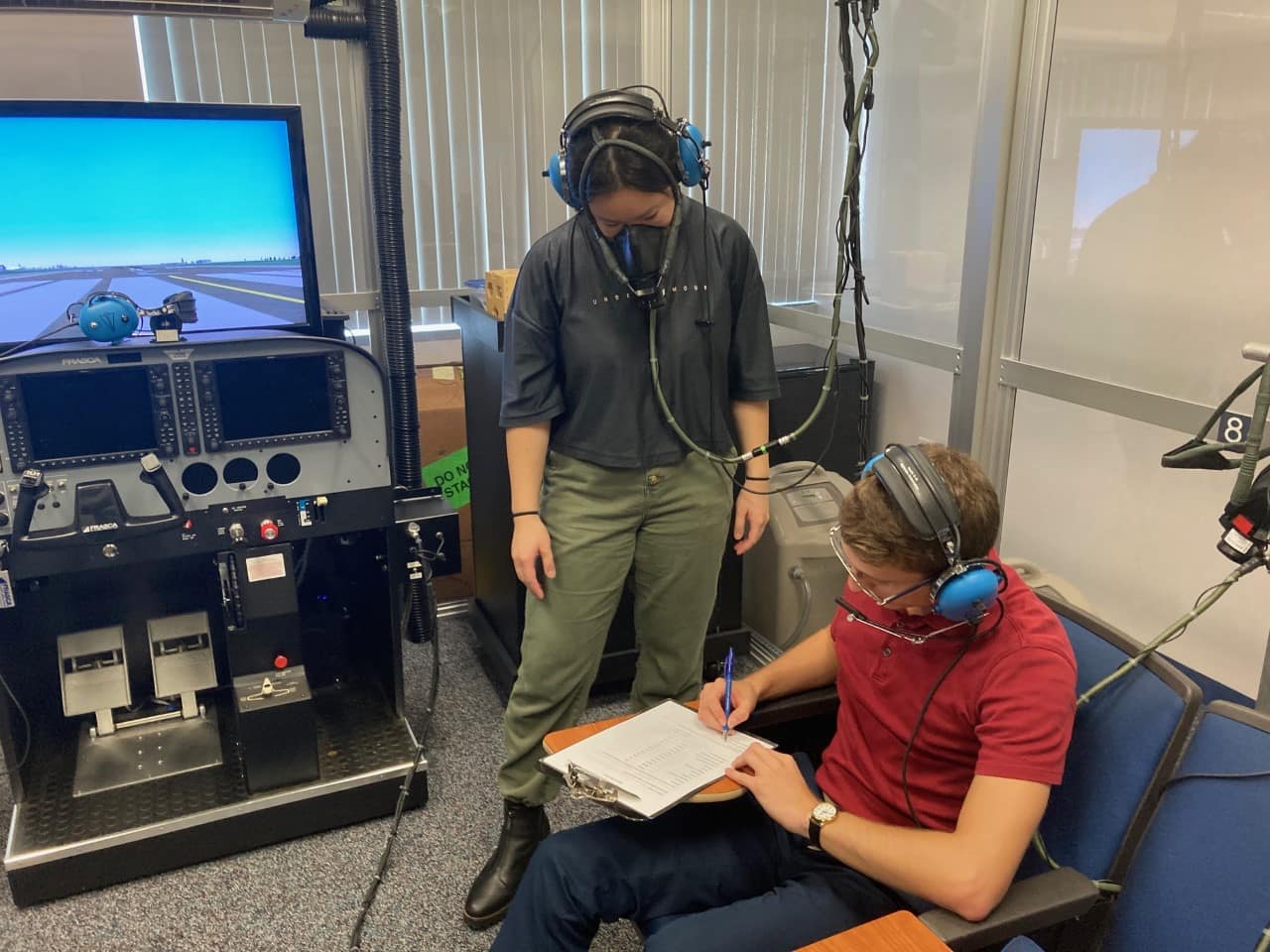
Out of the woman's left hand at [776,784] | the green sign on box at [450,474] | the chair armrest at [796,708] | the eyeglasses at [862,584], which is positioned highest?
the eyeglasses at [862,584]

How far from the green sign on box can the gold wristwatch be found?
6.90 ft

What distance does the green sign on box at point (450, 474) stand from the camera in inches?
125

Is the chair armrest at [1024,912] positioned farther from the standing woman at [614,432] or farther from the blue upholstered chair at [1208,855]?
the standing woman at [614,432]

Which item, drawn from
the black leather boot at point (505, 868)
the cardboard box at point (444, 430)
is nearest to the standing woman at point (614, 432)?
the black leather boot at point (505, 868)

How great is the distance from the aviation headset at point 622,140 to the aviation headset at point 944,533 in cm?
74

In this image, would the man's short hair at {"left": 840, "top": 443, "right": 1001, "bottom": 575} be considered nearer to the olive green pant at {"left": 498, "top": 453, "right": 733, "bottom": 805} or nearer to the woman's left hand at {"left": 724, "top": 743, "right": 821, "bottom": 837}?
the woman's left hand at {"left": 724, "top": 743, "right": 821, "bottom": 837}

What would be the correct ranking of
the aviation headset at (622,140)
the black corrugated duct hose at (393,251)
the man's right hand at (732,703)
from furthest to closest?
the black corrugated duct hose at (393,251)
the aviation headset at (622,140)
the man's right hand at (732,703)

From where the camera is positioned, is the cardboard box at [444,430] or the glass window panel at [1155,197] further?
the cardboard box at [444,430]

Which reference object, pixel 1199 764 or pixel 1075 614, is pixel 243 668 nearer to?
pixel 1075 614

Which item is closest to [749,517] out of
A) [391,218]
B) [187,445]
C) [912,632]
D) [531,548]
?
[531,548]

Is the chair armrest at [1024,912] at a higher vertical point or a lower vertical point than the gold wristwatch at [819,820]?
lower

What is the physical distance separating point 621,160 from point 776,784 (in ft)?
3.30

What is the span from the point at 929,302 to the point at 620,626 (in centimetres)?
129

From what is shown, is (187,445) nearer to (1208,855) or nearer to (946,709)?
(946,709)
